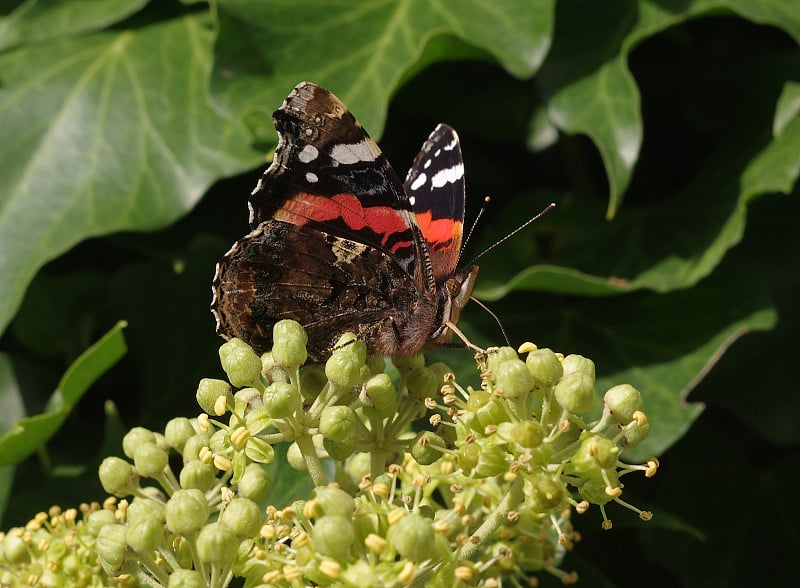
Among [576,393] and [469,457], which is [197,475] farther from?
[576,393]

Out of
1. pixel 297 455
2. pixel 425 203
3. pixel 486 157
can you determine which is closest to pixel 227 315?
pixel 297 455

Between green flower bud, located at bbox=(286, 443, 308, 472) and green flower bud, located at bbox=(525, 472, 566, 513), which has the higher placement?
green flower bud, located at bbox=(525, 472, 566, 513)

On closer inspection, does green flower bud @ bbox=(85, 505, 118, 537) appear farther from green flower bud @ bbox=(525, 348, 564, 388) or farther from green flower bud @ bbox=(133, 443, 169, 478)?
green flower bud @ bbox=(525, 348, 564, 388)

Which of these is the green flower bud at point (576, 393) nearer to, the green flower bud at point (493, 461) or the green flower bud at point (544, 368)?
the green flower bud at point (544, 368)

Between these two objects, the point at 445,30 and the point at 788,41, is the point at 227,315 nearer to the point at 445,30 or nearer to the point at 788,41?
the point at 445,30

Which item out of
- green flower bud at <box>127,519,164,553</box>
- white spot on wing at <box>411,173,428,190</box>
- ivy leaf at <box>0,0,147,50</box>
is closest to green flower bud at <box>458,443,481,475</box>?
green flower bud at <box>127,519,164,553</box>

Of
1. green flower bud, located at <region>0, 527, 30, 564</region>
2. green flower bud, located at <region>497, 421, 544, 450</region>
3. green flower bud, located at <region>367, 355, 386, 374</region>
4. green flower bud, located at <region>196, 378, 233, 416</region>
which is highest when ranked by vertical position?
green flower bud, located at <region>497, 421, 544, 450</region>
